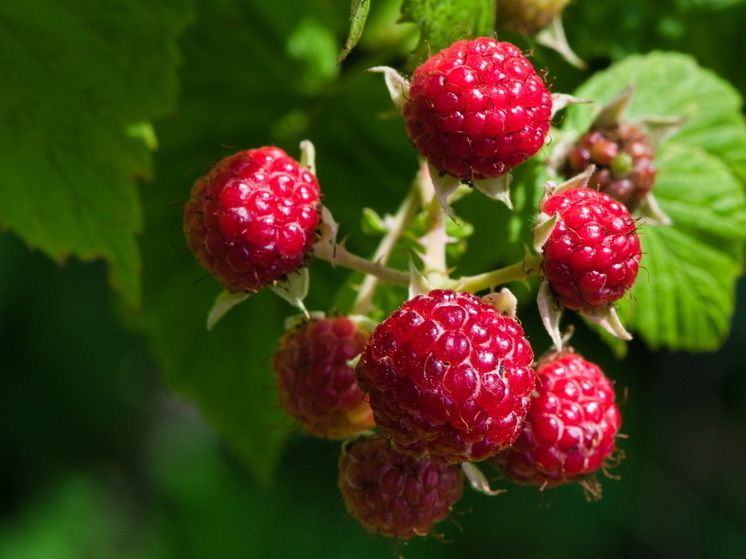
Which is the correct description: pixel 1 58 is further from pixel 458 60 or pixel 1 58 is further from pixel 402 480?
pixel 402 480

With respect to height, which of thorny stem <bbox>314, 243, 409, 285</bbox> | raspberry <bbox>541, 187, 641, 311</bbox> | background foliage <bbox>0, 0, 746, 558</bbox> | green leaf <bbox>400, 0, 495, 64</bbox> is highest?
green leaf <bbox>400, 0, 495, 64</bbox>

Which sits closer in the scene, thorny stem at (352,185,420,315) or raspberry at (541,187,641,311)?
raspberry at (541,187,641,311)

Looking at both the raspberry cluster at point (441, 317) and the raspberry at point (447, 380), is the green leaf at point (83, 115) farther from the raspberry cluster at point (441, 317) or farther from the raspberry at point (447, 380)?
the raspberry at point (447, 380)

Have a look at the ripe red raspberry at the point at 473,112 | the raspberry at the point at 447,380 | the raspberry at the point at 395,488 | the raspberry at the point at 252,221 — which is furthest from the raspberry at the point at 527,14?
the raspberry at the point at 395,488

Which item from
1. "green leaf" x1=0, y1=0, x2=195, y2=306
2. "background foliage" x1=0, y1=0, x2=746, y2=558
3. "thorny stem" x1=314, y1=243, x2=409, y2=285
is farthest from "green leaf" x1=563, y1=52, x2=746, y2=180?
"green leaf" x1=0, y1=0, x2=195, y2=306

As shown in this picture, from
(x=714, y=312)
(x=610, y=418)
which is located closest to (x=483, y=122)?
(x=610, y=418)

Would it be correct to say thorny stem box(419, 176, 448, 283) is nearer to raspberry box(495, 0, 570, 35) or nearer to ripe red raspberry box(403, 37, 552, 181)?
ripe red raspberry box(403, 37, 552, 181)

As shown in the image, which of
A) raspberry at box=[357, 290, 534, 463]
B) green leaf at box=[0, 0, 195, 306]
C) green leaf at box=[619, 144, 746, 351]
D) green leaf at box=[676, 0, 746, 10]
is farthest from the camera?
green leaf at box=[676, 0, 746, 10]
